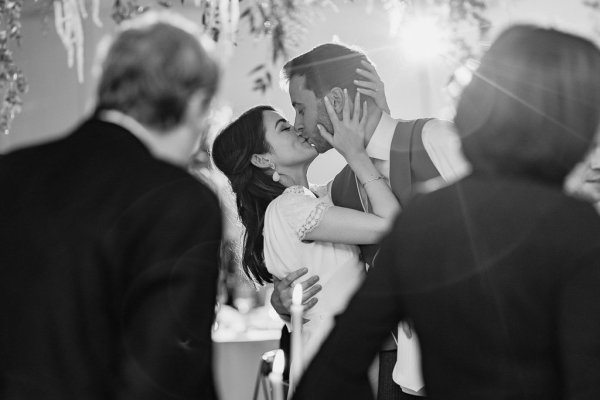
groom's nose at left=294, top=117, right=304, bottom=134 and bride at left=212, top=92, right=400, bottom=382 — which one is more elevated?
groom's nose at left=294, top=117, right=304, bottom=134

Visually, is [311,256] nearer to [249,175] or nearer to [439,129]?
[249,175]

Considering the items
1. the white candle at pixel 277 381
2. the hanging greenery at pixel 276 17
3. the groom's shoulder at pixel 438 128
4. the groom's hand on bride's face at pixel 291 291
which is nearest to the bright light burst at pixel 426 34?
the hanging greenery at pixel 276 17

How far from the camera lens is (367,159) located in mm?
2264

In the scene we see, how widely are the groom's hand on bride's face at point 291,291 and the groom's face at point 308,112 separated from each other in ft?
1.19

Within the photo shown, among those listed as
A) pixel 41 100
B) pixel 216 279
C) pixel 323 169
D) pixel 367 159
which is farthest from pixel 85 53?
pixel 216 279

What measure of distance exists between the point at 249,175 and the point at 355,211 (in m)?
0.49

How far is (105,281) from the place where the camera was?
123 centimetres

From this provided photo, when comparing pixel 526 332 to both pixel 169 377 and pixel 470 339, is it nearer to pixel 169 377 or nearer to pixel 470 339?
pixel 470 339

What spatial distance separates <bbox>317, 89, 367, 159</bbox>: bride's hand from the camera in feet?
7.47

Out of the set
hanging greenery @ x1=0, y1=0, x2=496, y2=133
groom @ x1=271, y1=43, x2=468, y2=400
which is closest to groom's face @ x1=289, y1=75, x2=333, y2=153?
groom @ x1=271, y1=43, x2=468, y2=400

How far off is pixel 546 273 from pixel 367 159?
124 cm

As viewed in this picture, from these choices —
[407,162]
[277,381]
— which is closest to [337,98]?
[407,162]

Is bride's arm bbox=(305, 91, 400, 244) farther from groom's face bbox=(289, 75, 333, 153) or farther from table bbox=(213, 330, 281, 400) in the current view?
table bbox=(213, 330, 281, 400)

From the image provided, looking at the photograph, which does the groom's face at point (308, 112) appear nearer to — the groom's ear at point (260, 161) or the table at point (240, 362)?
the groom's ear at point (260, 161)
